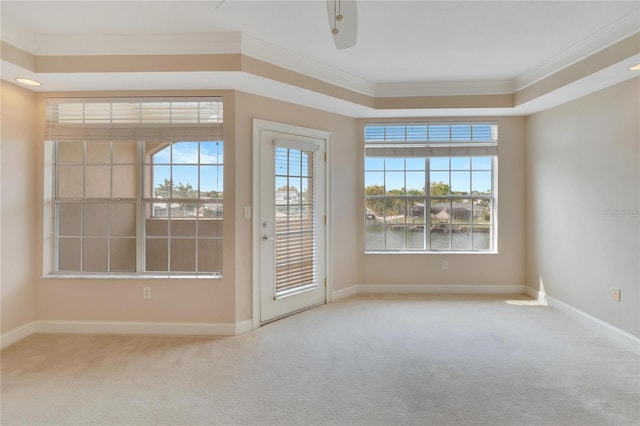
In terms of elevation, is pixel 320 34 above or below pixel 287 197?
above

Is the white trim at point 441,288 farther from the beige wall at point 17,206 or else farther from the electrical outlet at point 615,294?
the beige wall at point 17,206

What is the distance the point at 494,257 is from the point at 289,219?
2775 millimetres

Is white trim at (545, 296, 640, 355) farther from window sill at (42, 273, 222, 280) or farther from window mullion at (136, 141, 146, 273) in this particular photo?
window mullion at (136, 141, 146, 273)

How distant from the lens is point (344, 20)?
64.3 inches

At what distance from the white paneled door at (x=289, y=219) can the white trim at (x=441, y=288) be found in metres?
0.81

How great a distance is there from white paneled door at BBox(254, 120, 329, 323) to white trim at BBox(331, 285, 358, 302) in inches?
7.4

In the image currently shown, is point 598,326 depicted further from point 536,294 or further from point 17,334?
point 17,334

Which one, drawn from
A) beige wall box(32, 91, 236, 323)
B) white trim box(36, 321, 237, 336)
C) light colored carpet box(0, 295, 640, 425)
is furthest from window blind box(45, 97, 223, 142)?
light colored carpet box(0, 295, 640, 425)

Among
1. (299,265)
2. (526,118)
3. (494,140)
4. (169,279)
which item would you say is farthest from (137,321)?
(526,118)

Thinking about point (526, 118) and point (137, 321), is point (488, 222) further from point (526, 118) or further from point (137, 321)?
point (137, 321)

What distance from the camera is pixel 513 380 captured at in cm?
234

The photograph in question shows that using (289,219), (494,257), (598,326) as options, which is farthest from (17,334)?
(598,326)

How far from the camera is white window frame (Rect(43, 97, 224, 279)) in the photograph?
3.18 metres

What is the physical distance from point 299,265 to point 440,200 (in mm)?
2130
